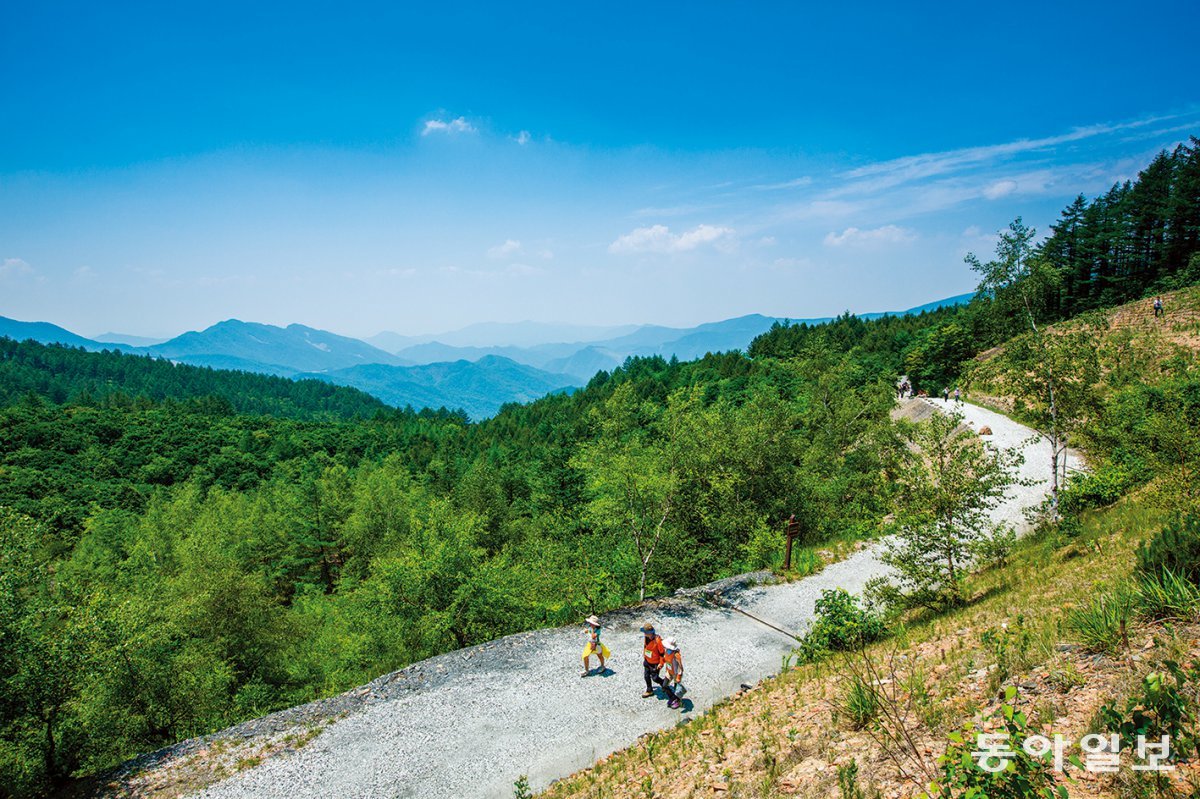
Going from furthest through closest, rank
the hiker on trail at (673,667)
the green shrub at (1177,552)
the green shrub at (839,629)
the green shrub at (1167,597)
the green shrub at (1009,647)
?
the green shrub at (839,629) < the hiker on trail at (673,667) < the green shrub at (1009,647) < the green shrub at (1177,552) < the green shrub at (1167,597)

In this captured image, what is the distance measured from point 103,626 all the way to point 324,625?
19.6 m

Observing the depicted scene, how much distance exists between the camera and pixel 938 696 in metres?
7.10

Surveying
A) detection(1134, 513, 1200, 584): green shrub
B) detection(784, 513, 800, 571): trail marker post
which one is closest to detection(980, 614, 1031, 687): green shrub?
detection(1134, 513, 1200, 584): green shrub

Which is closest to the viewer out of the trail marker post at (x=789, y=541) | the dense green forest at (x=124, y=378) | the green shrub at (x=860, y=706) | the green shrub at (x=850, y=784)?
the green shrub at (x=850, y=784)

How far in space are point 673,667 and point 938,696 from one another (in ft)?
16.6

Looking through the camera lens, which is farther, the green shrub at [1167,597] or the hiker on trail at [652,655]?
the hiker on trail at [652,655]

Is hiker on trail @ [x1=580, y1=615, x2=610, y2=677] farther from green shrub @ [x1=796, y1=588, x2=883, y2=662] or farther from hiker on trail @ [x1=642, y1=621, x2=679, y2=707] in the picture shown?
green shrub @ [x1=796, y1=588, x2=883, y2=662]

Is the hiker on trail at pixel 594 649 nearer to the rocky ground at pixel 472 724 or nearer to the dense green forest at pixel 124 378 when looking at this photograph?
the rocky ground at pixel 472 724

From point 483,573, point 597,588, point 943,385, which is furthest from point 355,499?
point 943,385

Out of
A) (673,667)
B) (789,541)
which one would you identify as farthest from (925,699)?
(789,541)

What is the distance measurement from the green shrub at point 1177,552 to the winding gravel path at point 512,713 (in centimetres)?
698

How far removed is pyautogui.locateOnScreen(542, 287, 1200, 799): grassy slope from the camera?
5746mm

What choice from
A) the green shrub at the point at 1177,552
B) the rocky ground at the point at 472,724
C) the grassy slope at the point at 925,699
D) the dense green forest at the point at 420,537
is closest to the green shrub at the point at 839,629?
the grassy slope at the point at 925,699

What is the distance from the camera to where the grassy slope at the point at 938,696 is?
5.75m
